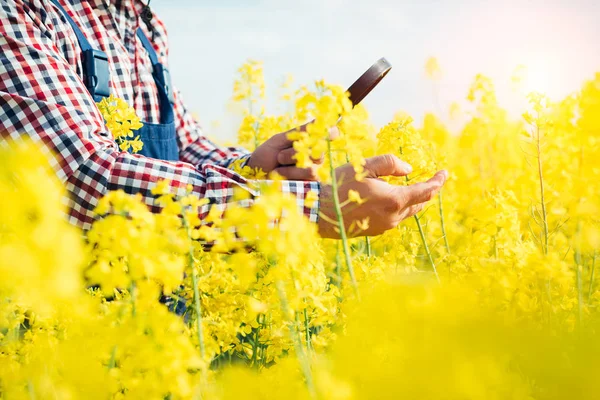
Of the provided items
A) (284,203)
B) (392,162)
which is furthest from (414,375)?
(392,162)

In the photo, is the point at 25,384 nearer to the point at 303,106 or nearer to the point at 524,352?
the point at 303,106

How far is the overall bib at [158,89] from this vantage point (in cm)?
221

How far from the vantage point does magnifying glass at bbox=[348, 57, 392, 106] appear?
1.73m

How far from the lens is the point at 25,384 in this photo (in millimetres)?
1313

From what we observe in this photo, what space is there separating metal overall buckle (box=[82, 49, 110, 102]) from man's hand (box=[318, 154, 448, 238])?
44.2 inches

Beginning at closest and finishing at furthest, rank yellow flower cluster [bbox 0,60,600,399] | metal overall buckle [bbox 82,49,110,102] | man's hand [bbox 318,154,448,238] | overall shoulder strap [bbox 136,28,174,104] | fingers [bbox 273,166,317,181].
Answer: yellow flower cluster [bbox 0,60,600,399] → man's hand [bbox 318,154,448,238] → fingers [bbox 273,166,317,181] → metal overall buckle [bbox 82,49,110,102] → overall shoulder strap [bbox 136,28,174,104]

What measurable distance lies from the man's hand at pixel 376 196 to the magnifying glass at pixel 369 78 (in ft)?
0.76

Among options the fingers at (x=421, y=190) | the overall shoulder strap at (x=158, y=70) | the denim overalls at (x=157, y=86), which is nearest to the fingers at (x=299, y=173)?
the fingers at (x=421, y=190)

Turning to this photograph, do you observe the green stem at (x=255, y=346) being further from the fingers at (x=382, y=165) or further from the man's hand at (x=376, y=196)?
the fingers at (x=382, y=165)

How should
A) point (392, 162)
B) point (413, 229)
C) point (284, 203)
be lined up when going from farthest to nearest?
point (413, 229) < point (392, 162) < point (284, 203)

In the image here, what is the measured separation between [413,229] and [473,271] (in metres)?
0.55

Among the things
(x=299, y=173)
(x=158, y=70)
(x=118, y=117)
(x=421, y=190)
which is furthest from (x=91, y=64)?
(x=421, y=190)

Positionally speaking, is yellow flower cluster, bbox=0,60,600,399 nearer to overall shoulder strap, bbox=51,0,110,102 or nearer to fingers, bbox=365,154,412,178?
fingers, bbox=365,154,412,178

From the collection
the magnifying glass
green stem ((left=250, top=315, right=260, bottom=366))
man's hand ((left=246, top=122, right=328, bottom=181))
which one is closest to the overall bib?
green stem ((left=250, top=315, right=260, bottom=366))
